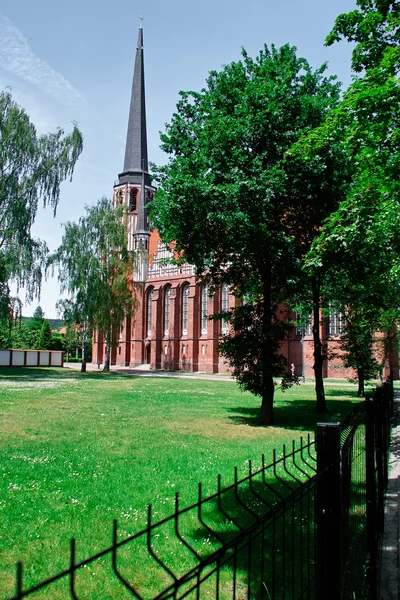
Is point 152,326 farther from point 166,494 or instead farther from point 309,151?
point 166,494

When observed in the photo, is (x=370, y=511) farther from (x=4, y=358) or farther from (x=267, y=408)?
(x=4, y=358)

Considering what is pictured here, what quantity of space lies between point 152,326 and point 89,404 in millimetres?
40670

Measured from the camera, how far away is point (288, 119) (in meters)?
12.4

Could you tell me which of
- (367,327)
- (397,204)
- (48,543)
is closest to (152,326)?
(367,327)

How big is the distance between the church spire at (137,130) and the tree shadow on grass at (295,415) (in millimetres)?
50836

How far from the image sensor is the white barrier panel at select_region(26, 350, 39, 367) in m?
40.8

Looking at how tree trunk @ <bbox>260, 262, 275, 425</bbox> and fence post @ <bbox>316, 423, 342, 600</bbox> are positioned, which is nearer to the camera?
fence post @ <bbox>316, 423, 342, 600</bbox>

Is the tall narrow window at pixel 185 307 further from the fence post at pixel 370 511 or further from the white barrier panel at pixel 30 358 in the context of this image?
the fence post at pixel 370 511

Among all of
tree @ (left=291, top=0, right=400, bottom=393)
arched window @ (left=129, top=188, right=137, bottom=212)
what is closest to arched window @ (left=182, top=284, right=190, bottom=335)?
arched window @ (left=129, top=188, right=137, bottom=212)

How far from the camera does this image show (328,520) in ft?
9.05

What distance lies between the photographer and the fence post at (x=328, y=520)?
2719 mm

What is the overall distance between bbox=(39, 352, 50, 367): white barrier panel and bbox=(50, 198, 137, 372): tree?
6.94 metres

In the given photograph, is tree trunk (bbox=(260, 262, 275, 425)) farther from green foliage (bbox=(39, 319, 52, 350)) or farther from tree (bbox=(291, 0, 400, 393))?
green foliage (bbox=(39, 319, 52, 350))

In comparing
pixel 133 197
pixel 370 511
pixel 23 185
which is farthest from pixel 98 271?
pixel 370 511
